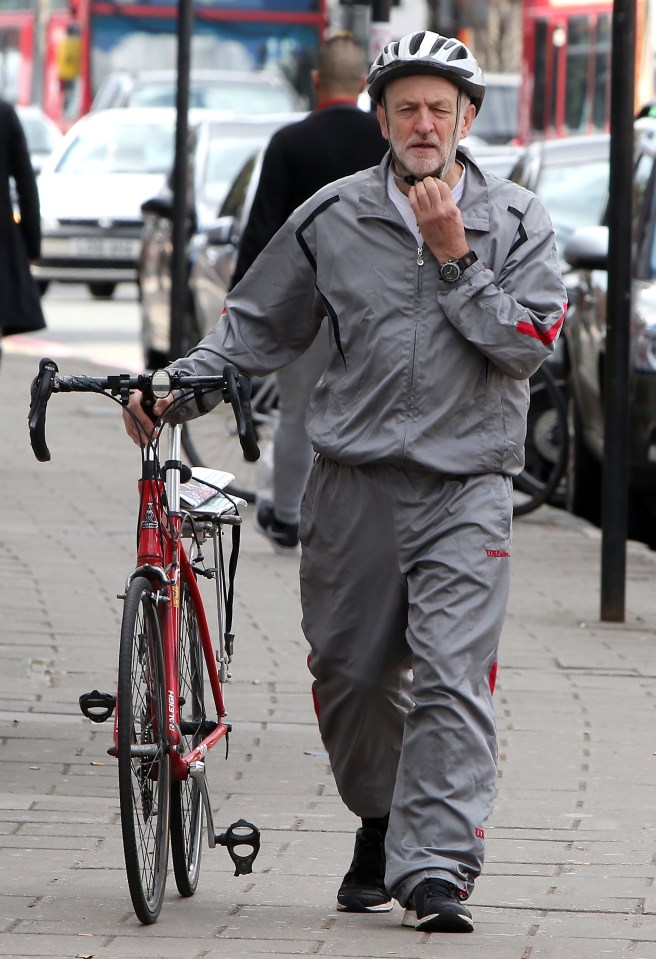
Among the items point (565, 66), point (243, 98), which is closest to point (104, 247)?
point (243, 98)

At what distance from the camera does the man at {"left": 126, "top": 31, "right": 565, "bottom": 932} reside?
4715mm

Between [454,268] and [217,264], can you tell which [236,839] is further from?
[217,264]

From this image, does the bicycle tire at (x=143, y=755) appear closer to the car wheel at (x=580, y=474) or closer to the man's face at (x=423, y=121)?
the man's face at (x=423, y=121)

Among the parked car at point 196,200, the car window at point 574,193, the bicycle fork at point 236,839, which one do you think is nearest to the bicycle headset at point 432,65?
the bicycle fork at point 236,839

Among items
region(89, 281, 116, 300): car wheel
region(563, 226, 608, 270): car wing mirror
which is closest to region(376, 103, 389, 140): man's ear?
region(563, 226, 608, 270): car wing mirror

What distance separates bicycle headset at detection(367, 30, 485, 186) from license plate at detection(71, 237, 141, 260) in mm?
21089

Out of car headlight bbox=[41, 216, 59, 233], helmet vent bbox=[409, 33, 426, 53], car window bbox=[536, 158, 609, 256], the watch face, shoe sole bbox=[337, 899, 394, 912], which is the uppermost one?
helmet vent bbox=[409, 33, 426, 53]

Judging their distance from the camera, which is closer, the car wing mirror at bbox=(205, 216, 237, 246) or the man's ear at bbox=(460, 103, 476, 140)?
the man's ear at bbox=(460, 103, 476, 140)

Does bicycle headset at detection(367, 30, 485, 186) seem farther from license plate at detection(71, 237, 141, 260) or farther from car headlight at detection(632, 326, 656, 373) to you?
license plate at detection(71, 237, 141, 260)

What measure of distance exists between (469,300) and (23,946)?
156cm

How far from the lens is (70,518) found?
35.6ft

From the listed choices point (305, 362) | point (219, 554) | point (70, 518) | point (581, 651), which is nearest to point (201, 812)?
point (219, 554)

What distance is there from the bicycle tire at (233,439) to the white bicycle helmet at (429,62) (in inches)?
216

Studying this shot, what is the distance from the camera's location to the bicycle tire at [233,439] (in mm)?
11352
